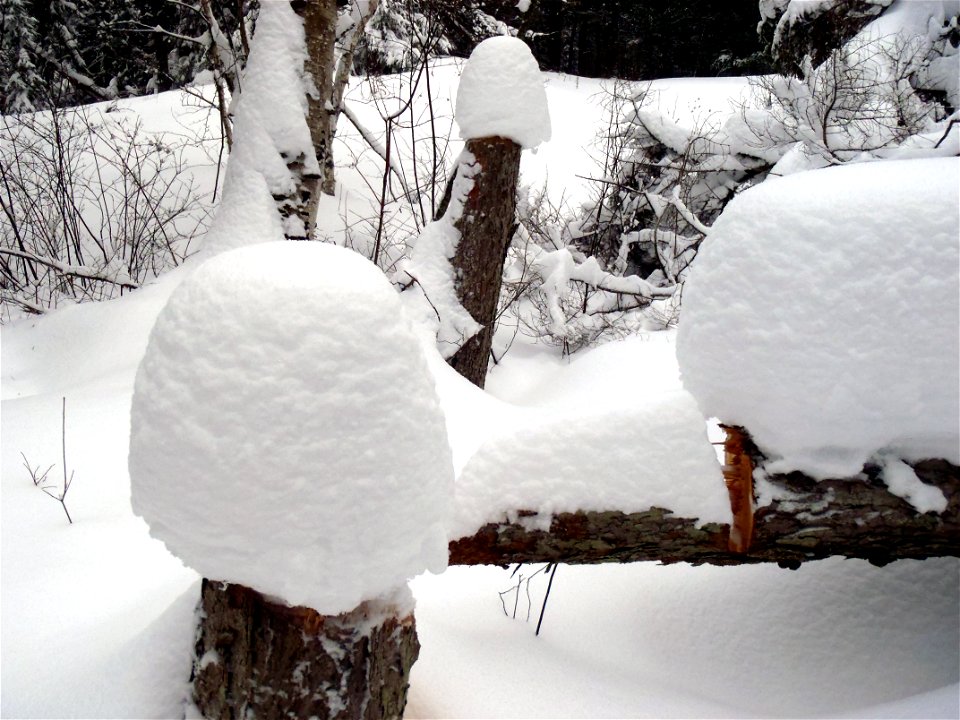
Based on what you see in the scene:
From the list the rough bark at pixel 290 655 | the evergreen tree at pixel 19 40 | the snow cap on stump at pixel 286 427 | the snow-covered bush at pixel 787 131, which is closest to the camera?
the snow cap on stump at pixel 286 427

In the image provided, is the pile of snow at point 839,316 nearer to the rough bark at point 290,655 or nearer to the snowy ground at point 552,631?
the snowy ground at point 552,631

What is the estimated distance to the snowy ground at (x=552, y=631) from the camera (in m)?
1.53

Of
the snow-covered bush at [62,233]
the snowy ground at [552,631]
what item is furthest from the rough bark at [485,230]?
the snow-covered bush at [62,233]

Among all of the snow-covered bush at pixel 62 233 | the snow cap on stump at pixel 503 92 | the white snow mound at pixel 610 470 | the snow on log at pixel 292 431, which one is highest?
the snow cap on stump at pixel 503 92

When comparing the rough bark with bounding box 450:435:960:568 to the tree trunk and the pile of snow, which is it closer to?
the pile of snow

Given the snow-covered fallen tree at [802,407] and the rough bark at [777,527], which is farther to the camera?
the rough bark at [777,527]

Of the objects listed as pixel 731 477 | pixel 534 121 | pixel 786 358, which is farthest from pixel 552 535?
pixel 534 121

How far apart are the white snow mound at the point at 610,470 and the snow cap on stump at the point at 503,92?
2.42m

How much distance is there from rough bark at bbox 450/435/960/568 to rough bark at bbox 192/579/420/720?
34 centimetres

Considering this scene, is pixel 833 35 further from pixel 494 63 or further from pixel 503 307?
pixel 494 63

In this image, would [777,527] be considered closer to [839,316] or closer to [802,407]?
[802,407]

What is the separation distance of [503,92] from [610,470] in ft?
8.48

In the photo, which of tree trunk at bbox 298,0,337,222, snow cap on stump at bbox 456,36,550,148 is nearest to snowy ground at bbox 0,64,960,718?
snow cap on stump at bbox 456,36,550,148

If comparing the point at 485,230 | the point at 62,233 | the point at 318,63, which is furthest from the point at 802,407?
the point at 62,233
